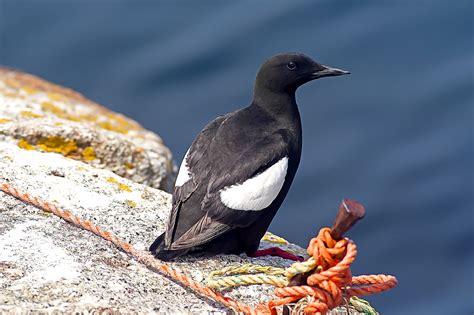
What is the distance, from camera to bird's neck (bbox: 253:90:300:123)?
5.87m

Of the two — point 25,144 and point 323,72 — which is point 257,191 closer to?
point 323,72

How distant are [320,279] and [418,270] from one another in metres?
7.01

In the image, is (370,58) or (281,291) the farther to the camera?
(370,58)

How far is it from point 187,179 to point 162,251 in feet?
1.93

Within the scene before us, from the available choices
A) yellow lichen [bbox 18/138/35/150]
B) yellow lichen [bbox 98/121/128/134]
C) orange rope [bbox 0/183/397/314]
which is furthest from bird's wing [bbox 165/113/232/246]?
yellow lichen [bbox 98/121/128/134]

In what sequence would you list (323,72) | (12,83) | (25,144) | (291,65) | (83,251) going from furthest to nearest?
(12,83) < (25,144) < (323,72) < (291,65) < (83,251)

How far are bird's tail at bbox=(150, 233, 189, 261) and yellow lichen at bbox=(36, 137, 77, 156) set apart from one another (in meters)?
1.75

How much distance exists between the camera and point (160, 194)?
19.5 feet

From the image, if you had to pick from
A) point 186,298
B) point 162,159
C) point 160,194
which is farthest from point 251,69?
point 186,298

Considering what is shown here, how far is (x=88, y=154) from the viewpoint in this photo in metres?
6.65

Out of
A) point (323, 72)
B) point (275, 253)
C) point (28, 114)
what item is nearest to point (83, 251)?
point (275, 253)

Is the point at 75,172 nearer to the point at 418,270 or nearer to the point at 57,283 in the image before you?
the point at 57,283

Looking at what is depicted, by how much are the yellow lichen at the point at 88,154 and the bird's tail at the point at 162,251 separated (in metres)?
1.76

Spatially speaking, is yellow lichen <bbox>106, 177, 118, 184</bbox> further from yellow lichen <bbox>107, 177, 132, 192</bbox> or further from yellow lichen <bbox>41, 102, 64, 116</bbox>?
yellow lichen <bbox>41, 102, 64, 116</bbox>
